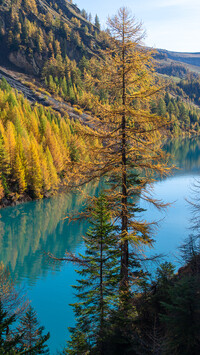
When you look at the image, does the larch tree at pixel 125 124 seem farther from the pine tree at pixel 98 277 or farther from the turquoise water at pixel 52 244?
the turquoise water at pixel 52 244

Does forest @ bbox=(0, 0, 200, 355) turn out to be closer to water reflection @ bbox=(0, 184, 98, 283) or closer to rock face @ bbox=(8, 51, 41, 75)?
water reflection @ bbox=(0, 184, 98, 283)

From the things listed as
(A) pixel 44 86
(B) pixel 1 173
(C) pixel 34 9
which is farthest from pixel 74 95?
(C) pixel 34 9

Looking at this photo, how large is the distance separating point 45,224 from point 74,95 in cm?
10554

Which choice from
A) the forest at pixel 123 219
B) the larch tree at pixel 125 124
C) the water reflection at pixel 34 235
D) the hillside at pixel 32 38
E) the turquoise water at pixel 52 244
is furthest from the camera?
the hillside at pixel 32 38

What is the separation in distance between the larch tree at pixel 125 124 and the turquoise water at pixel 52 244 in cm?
132

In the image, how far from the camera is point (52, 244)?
105ft

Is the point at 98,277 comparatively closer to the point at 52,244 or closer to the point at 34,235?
the point at 52,244

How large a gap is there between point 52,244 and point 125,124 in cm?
2550

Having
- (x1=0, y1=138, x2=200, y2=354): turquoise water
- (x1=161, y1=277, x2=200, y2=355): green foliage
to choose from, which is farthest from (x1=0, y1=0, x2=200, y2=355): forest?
(x1=0, y1=138, x2=200, y2=354): turquoise water

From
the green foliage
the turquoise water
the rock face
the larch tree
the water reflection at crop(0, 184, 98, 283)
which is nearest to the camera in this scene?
the green foliage

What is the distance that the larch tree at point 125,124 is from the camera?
980cm

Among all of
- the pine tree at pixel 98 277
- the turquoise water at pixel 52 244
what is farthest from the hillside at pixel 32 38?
the pine tree at pixel 98 277

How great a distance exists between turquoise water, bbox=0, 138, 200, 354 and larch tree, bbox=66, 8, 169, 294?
1.32m

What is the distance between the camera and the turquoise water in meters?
19.1
